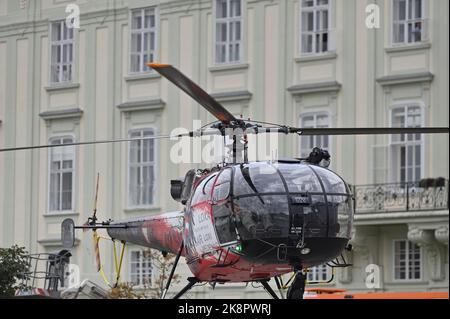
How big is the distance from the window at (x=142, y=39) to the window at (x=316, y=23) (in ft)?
11.8

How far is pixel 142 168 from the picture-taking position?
3634 centimetres

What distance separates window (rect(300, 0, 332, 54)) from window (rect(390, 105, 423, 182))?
2.43m

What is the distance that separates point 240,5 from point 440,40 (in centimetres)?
506

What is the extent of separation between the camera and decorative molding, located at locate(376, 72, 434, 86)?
119 feet

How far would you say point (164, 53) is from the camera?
124 feet

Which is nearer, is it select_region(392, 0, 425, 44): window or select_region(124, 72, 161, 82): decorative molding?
select_region(392, 0, 425, 44): window

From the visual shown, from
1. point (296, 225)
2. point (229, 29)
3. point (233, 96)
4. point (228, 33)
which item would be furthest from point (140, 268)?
point (296, 225)

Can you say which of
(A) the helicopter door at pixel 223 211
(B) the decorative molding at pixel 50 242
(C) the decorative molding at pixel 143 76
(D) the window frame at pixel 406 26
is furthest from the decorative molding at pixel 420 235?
(A) the helicopter door at pixel 223 211

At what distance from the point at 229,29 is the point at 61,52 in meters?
7.42

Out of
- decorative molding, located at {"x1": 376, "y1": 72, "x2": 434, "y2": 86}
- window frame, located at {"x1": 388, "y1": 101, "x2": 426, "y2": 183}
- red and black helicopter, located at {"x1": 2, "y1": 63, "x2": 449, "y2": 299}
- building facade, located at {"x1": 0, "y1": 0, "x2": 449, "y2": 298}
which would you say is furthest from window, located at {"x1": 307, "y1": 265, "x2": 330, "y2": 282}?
red and black helicopter, located at {"x1": 2, "y1": 63, "x2": 449, "y2": 299}

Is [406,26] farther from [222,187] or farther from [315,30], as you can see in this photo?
[222,187]

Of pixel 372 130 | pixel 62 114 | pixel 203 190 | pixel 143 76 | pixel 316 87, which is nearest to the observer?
pixel 372 130

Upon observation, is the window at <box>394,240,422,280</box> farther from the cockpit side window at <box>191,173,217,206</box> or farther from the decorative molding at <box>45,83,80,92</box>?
the cockpit side window at <box>191,173,217,206</box>
